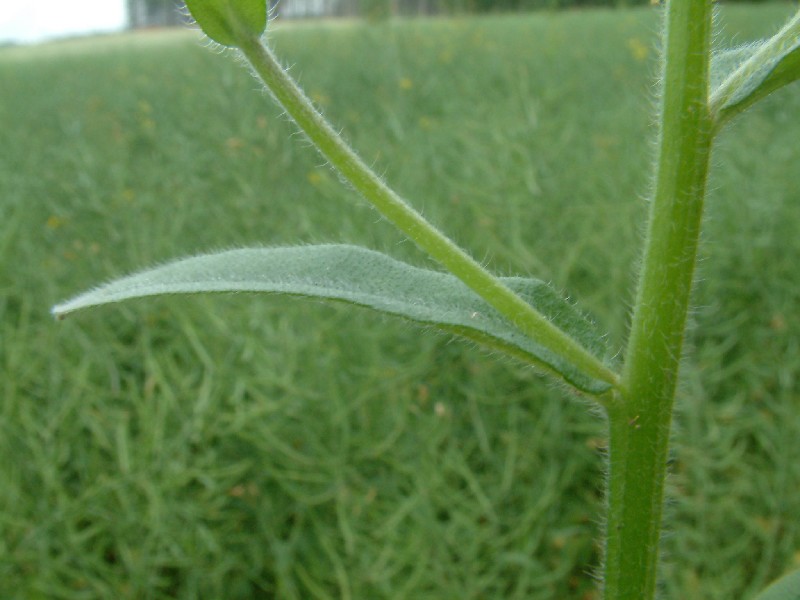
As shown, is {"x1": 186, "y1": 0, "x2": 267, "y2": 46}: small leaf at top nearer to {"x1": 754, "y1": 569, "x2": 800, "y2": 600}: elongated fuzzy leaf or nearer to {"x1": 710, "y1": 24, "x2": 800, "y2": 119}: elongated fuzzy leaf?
{"x1": 710, "y1": 24, "x2": 800, "y2": 119}: elongated fuzzy leaf

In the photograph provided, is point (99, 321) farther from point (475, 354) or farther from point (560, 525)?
point (560, 525)


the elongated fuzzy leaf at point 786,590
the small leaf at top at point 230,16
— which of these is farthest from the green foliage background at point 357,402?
the small leaf at top at point 230,16

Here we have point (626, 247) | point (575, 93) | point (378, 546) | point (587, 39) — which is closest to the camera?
point (378, 546)

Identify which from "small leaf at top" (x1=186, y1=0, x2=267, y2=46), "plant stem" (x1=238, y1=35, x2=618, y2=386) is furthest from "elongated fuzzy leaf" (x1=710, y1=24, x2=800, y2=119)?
"small leaf at top" (x1=186, y1=0, x2=267, y2=46)

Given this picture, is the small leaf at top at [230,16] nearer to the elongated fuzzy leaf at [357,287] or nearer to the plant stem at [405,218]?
the plant stem at [405,218]

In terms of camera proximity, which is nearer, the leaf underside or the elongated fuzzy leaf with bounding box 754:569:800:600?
the leaf underside

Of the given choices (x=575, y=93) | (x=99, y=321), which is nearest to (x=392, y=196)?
(x=99, y=321)
